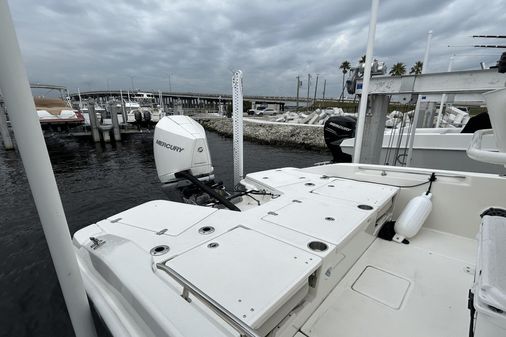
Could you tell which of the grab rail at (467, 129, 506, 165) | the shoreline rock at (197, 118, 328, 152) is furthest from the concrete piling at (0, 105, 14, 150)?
the grab rail at (467, 129, 506, 165)

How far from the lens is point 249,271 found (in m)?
1.05

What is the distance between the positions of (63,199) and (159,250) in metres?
6.28

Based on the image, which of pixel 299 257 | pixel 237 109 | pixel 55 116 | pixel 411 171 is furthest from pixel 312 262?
pixel 55 116

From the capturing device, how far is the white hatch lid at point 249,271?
2.92 ft

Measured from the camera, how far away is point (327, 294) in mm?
1564

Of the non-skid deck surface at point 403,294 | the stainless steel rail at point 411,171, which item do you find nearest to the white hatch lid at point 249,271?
the non-skid deck surface at point 403,294

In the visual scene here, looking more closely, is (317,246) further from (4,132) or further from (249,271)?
(4,132)

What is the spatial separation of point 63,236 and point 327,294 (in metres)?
1.48

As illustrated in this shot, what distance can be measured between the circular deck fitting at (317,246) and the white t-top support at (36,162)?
1.06 m

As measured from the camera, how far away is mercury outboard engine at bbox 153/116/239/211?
9.29 ft

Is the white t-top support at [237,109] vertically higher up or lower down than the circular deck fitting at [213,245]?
higher up

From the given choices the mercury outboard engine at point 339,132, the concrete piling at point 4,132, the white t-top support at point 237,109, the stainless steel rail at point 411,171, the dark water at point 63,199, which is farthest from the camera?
the concrete piling at point 4,132

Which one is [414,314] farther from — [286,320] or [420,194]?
[420,194]

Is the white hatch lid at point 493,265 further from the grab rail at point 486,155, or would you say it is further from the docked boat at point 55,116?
the docked boat at point 55,116
